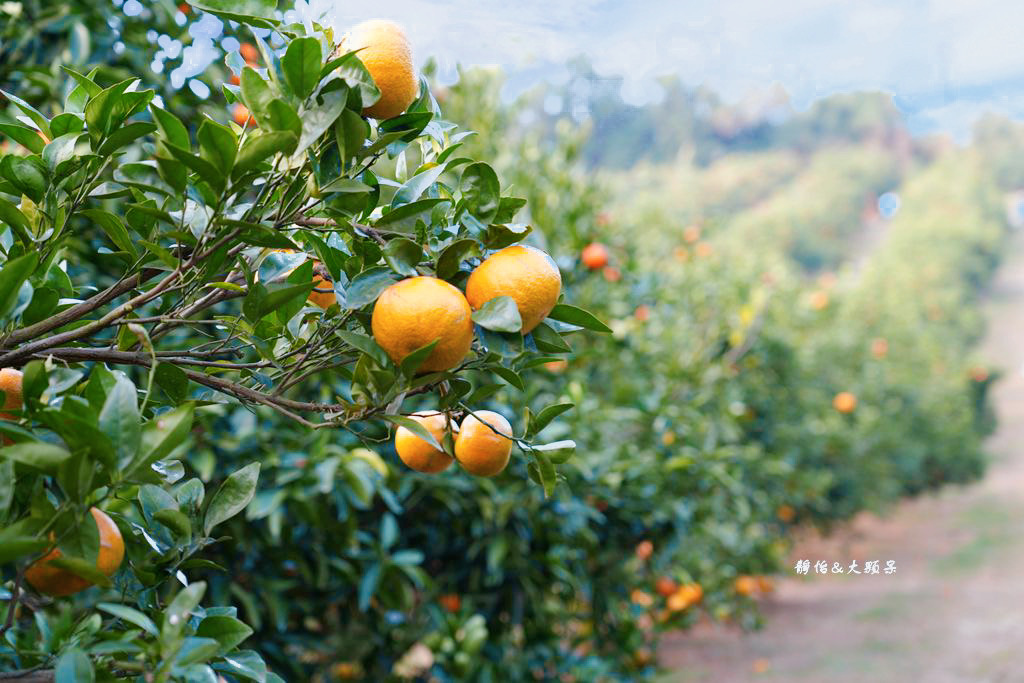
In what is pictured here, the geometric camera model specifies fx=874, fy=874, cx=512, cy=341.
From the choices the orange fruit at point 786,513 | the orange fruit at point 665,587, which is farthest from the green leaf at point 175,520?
the orange fruit at point 786,513

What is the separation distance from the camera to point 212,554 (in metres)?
1.06

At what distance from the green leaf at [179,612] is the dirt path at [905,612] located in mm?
2174

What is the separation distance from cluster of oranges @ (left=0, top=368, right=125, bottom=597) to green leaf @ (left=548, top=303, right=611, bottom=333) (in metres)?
0.23

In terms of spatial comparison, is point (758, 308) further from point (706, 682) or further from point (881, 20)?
point (881, 20)

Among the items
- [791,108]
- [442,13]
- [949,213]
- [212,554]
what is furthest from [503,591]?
[791,108]

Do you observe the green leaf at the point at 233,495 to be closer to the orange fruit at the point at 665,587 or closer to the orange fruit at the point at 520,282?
the orange fruit at the point at 520,282

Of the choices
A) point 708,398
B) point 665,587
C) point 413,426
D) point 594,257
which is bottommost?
point 665,587

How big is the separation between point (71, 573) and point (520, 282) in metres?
0.24

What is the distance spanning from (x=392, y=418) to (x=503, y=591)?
1045mm

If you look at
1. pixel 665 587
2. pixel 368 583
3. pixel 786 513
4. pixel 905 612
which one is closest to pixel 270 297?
pixel 368 583

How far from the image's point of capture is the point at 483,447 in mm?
456

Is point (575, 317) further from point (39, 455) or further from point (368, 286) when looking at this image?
point (39, 455)

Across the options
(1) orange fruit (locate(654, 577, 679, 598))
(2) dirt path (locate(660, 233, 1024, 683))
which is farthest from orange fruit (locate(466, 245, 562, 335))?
(2) dirt path (locate(660, 233, 1024, 683))

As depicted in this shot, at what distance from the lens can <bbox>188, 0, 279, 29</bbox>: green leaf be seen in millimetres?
399
